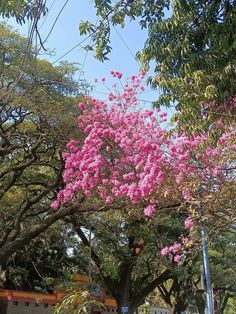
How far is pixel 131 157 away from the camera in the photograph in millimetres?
9156

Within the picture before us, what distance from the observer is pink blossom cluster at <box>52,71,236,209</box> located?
7660 mm

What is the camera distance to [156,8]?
562cm

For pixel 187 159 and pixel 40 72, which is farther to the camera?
pixel 40 72

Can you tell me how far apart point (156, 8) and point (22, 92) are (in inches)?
250

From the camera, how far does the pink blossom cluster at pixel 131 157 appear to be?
766 centimetres

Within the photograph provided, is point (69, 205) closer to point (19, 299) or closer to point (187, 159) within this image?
point (187, 159)

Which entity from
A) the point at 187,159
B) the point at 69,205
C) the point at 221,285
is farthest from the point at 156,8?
the point at 221,285

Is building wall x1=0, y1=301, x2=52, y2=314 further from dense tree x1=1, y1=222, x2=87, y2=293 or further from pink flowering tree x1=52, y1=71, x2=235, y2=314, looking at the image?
pink flowering tree x1=52, y1=71, x2=235, y2=314

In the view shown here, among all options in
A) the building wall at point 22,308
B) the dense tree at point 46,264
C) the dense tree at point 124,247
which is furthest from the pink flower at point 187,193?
the building wall at point 22,308

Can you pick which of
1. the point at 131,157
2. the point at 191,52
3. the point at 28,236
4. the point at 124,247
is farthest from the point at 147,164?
the point at 124,247

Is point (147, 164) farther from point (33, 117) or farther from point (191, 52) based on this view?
point (33, 117)

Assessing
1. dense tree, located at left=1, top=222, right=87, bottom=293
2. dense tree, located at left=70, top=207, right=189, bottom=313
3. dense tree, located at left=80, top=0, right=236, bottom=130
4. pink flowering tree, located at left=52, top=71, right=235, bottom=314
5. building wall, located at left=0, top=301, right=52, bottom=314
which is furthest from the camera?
building wall, located at left=0, top=301, right=52, bottom=314

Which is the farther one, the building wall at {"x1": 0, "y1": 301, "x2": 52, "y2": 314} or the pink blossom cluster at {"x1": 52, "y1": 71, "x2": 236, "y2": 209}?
the building wall at {"x1": 0, "y1": 301, "x2": 52, "y2": 314}

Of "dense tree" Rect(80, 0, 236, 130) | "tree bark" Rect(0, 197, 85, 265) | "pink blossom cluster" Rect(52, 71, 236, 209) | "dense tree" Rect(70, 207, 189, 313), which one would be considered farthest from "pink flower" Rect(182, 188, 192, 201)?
"dense tree" Rect(70, 207, 189, 313)
